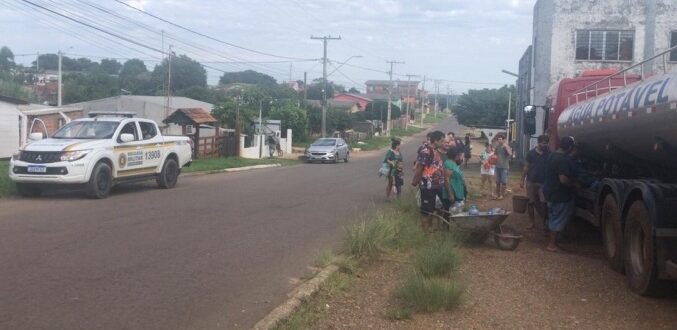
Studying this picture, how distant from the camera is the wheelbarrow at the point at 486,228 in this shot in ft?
31.9

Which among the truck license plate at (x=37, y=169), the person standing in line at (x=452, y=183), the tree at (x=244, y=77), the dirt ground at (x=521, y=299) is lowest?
the dirt ground at (x=521, y=299)

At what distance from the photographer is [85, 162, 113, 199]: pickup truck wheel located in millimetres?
15391

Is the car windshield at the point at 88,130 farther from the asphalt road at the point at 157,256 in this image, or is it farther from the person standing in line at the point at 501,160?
the person standing in line at the point at 501,160

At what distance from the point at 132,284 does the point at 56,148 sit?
8.56m

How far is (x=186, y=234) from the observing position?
11023mm

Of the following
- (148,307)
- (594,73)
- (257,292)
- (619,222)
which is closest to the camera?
(148,307)

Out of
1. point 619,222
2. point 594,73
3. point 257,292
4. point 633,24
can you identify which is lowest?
point 257,292

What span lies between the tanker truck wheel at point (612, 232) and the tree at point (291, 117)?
45.3 m

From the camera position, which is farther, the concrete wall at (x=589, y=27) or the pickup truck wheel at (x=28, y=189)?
the concrete wall at (x=589, y=27)

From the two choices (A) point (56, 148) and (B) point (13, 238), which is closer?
(B) point (13, 238)

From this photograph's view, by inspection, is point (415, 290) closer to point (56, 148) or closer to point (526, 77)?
point (56, 148)

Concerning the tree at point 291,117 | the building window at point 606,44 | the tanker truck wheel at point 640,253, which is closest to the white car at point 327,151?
the tree at point 291,117

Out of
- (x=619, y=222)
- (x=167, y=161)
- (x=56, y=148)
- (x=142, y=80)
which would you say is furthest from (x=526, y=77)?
(x=142, y=80)

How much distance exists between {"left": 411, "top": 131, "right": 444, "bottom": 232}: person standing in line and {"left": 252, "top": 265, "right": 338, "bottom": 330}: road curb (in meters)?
2.72
